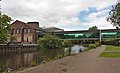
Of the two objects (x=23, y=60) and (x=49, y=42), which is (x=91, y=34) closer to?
(x=49, y=42)

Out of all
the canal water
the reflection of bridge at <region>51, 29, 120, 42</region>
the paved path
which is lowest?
the canal water

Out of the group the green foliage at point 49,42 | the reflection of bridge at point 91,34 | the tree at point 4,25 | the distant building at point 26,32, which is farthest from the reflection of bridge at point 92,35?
the tree at point 4,25

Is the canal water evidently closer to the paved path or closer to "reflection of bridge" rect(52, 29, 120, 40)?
the paved path

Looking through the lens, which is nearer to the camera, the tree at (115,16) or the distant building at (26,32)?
the tree at (115,16)

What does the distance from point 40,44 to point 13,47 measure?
13982 millimetres

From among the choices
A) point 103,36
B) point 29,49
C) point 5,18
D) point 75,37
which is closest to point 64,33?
point 75,37

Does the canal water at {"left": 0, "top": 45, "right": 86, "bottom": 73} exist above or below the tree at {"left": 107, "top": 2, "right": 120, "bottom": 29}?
below

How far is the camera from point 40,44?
2234 inches

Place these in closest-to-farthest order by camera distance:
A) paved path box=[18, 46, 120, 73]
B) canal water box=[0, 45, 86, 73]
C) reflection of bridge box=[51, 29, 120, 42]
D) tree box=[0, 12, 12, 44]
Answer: paved path box=[18, 46, 120, 73] → canal water box=[0, 45, 86, 73] → tree box=[0, 12, 12, 44] → reflection of bridge box=[51, 29, 120, 42]

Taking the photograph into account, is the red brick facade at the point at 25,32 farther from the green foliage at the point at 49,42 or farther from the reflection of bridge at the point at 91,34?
the green foliage at the point at 49,42

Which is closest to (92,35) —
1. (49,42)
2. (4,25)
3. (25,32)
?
(49,42)

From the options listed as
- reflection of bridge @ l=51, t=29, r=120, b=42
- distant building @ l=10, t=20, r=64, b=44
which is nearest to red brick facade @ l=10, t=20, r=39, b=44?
distant building @ l=10, t=20, r=64, b=44

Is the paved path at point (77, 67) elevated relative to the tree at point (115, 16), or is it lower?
lower

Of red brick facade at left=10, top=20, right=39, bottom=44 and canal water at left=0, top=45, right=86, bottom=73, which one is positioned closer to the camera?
canal water at left=0, top=45, right=86, bottom=73
